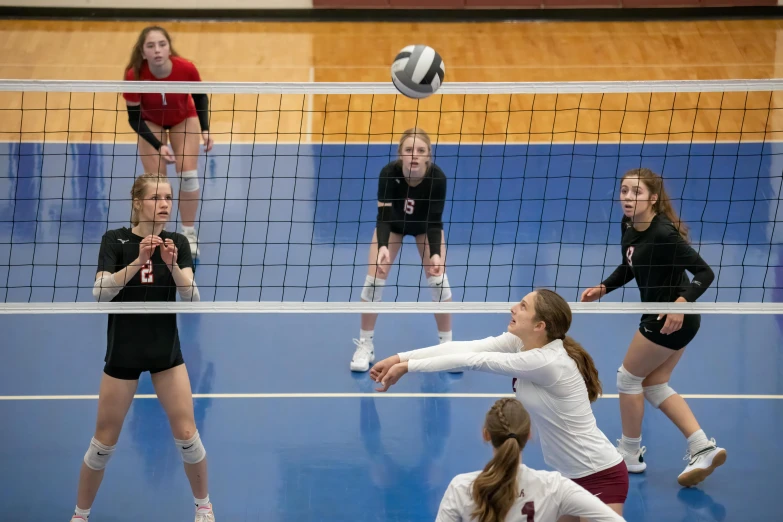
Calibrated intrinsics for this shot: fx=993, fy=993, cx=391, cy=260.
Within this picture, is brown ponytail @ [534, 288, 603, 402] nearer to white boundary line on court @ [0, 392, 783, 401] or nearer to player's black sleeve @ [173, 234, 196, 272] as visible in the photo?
player's black sleeve @ [173, 234, 196, 272]

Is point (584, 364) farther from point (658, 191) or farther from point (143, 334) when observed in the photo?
point (143, 334)

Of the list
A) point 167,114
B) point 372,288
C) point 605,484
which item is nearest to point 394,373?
point 605,484

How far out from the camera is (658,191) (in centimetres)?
560

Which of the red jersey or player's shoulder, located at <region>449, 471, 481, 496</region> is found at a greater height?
the red jersey

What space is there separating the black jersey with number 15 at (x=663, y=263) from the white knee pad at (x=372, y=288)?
73.8 inches

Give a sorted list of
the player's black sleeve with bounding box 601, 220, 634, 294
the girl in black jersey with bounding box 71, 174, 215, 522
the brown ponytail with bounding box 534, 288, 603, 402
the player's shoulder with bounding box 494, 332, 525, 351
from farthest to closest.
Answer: the player's black sleeve with bounding box 601, 220, 634, 294, the girl in black jersey with bounding box 71, 174, 215, 522, the player's shoulder with bounding box 494, 332, 525, 351, the brown ponytail with bounding box 534, 288, 603, 402

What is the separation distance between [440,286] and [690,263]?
191 centimetres

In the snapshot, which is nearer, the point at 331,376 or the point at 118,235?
the point at 118,235

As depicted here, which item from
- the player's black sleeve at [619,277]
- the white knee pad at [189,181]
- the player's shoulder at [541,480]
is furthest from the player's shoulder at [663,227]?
the white knee pad at [189,181]

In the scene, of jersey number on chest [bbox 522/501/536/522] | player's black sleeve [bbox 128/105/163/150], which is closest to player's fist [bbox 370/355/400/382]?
jersey number on chest [bbox 522/501/536/522]

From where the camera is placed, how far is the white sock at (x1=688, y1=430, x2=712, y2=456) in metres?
5.84

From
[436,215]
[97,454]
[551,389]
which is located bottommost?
[97,454]

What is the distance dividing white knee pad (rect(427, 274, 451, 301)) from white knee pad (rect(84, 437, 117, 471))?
8.43ft

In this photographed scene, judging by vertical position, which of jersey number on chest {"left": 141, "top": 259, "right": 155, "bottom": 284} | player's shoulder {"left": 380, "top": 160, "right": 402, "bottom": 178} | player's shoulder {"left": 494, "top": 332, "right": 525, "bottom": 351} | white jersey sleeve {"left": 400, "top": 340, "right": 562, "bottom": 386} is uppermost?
player's shoulder {"left": 380, "top": 160, "right": 402, "bottom": 178}
